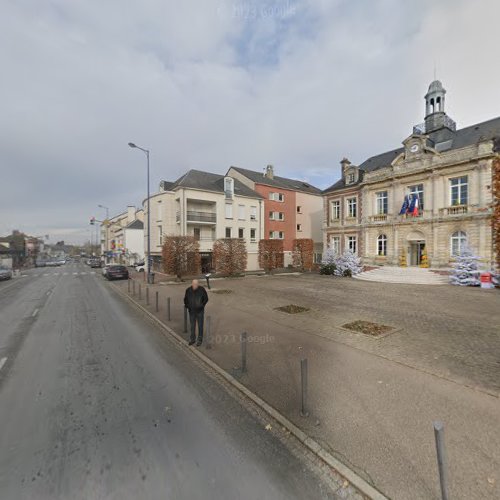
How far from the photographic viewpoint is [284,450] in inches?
125

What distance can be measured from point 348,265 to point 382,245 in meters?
4.98

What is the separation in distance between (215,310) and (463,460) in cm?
858

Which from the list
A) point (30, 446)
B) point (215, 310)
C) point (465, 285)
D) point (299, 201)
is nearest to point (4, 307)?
point (215, 310)

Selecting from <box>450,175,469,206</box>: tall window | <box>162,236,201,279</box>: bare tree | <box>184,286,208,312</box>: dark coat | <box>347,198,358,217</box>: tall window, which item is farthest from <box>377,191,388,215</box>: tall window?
<box>184,286,208,312</box>: dark coat

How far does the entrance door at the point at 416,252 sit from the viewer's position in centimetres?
2327

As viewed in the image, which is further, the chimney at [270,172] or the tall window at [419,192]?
the chimney at [270,172]

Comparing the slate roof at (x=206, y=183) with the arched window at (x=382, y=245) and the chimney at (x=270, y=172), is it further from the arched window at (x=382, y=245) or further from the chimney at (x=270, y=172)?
the arched window at (x=382, y=245)

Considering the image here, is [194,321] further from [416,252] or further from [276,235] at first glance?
[276,235]

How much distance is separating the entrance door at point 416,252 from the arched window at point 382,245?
2298 mm

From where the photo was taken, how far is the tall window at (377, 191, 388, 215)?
1022 inches

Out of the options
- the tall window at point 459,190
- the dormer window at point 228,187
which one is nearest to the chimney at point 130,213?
the dormer window at point 228,187

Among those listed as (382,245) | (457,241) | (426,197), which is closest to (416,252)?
(382,245)

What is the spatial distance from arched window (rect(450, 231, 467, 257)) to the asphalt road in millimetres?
23793

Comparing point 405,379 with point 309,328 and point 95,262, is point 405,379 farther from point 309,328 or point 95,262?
point 95,262
